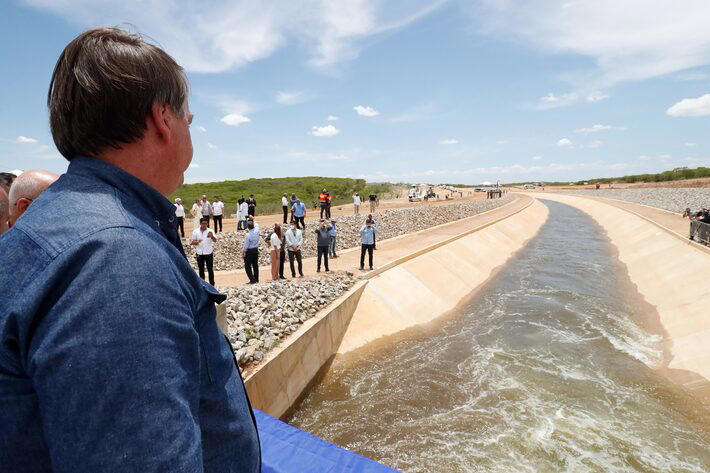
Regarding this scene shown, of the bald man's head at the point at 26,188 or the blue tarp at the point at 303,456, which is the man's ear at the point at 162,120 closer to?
the blue tarp at the point at 303,456

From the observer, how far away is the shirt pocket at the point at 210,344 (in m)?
1.16

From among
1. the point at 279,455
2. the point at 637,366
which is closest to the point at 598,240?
the point at 637,366

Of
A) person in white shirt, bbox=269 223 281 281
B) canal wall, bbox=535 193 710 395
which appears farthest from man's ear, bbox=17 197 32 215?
canal wall, bbox=535 193 710 395

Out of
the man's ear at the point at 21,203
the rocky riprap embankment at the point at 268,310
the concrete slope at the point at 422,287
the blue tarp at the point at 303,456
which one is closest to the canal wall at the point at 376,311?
the concrete slope at the point at 422,287

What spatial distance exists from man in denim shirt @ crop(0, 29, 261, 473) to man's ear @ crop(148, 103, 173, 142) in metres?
→ 0.02

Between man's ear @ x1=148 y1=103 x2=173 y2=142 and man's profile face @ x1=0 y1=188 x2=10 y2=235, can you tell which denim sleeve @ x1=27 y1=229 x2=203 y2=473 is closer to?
man's ear @ x1=148 y1=103 x2=173 y2=142

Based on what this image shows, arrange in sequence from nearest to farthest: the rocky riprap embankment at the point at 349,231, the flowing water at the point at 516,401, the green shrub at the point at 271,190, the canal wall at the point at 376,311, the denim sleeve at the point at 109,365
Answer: the denim sleeve at the point at 109,365
the flowing water at the point at 516,401
the canal wall at the point at 376,311
the rocky riprap embankment at the point at 349,231
the green shrub at the point at 271,190

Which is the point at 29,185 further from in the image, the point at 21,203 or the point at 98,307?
the point at 98,307

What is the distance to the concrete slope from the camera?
41.9 feet

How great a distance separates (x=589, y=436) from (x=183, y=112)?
1003 centimetres

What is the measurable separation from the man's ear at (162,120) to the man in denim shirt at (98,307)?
2 centimetres

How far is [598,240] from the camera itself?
33938mm

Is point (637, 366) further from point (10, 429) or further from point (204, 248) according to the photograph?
point (10, 429)

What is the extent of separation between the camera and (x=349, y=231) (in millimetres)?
22281
